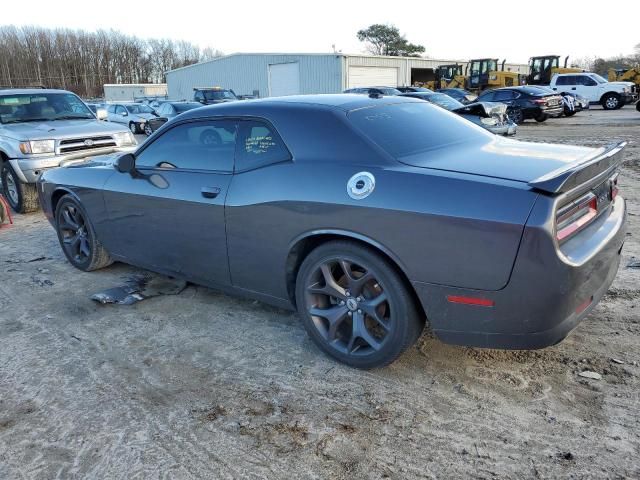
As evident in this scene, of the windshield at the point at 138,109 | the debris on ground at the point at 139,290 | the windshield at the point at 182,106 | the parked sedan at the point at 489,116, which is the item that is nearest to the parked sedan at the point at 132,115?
the windshield at the point at 138,109

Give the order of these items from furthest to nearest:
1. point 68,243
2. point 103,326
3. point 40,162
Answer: point 40,162
point 68,243
point 103,326

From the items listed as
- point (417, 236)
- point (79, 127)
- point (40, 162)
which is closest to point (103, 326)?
point (417, 236)

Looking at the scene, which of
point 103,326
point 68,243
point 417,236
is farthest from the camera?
point 68,243

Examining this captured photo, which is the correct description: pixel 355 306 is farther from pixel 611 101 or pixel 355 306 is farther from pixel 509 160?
pixel 611 101

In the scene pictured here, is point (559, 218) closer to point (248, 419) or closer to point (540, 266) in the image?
point (540, 266)

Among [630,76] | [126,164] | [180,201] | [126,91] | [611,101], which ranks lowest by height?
[611,101]

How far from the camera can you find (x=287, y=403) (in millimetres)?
2787

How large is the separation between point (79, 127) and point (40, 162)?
3.20 feet

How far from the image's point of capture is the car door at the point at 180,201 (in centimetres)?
354

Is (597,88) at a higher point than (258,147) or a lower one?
higher

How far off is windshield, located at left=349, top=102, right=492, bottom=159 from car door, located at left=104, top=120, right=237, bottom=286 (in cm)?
96

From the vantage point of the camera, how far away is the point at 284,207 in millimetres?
3096

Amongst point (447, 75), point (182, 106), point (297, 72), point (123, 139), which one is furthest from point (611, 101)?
point (123, 139)

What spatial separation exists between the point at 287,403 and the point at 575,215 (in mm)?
1799
